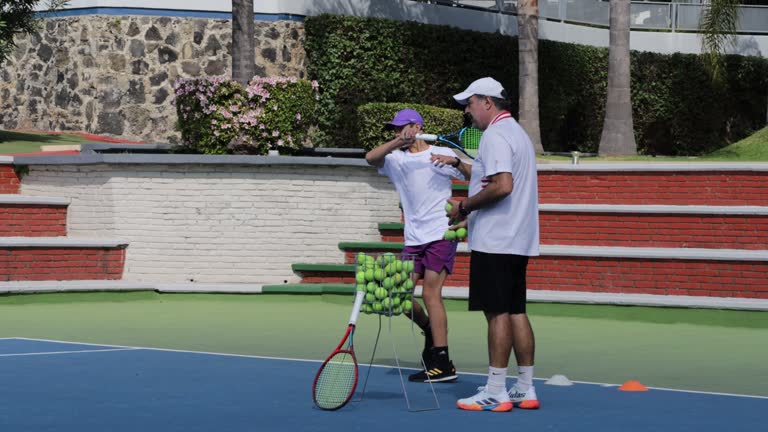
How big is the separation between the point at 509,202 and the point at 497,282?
1.83 ft

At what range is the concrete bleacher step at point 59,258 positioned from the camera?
17969 millimetres

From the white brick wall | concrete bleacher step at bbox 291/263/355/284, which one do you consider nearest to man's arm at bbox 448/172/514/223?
concrete bleacher step at bbox 291/263/355/284

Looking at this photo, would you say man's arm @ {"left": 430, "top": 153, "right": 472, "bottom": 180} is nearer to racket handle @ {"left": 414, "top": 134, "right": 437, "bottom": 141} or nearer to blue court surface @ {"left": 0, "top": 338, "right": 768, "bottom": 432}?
racket handle @ {"left": 414, "top": 134, "right": 437, "bottom": 141}

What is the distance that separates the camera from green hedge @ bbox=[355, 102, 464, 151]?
73.4ft

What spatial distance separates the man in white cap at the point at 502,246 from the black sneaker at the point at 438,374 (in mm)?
1249

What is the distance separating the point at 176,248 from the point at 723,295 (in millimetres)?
7495

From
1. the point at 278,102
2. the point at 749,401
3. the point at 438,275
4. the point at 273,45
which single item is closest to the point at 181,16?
the point at 273,45

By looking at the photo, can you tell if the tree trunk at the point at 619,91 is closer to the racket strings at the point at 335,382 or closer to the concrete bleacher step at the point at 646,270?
the concrete bleacher step at the point at 646,270

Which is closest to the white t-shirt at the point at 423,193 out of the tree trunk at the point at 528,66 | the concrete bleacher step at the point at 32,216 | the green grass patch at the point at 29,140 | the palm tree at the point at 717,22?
the concrete bleacher step at the point at 32,216

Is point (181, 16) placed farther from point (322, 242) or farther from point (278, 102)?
point (322, 242)

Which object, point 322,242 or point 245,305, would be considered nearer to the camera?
point 245,305

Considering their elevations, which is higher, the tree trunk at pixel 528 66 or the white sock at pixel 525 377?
the tree trunk at pixel 528 66

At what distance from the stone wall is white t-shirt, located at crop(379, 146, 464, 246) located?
14561 mm

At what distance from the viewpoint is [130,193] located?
18.9 metres
